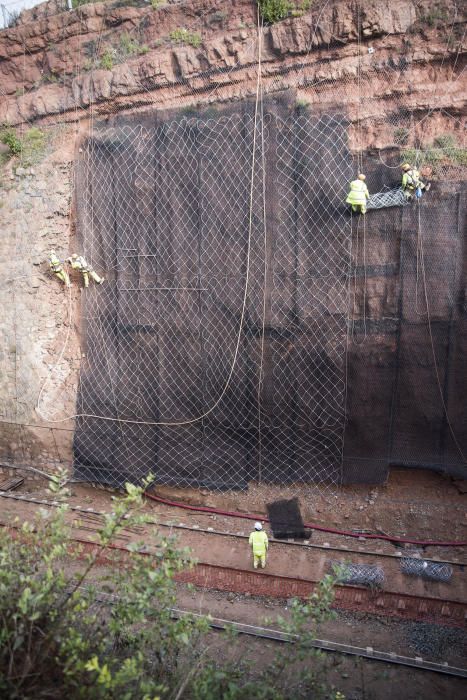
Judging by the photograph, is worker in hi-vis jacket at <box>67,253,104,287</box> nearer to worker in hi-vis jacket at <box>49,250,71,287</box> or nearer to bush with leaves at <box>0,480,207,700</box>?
worker in hi-vis jacket at <box>49,250,71,287</box>

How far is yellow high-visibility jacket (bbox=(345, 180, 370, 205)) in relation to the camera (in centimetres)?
833

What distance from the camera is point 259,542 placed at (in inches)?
310

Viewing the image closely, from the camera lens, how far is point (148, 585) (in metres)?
4.15

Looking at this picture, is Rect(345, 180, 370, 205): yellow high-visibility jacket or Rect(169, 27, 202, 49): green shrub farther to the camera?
Rect(169, 27, 202, 49): green shrub

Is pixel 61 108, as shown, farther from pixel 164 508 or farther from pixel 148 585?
pixel 148 585

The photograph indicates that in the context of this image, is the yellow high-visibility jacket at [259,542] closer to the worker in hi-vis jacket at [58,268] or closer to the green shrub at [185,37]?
Answer: the worker in hi-vis jacket at [58,268]

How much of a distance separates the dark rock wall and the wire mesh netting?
0.08ft

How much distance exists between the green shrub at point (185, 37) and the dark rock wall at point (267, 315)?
154 centimetres

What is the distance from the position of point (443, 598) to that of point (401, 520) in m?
1.56

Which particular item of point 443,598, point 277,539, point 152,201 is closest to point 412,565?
point 443,598

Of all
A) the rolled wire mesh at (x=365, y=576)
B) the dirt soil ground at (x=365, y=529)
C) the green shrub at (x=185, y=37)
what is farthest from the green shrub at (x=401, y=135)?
the rolled wire mesh at (x=365, y=576)

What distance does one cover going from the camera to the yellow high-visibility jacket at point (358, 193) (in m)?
8.33

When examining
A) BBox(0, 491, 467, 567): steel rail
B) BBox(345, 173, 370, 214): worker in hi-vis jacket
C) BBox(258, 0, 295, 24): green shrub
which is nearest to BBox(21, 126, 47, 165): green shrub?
BBox(258, 0, 295, 24): green shrub

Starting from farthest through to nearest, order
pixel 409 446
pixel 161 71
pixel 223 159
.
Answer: pixel 161 71 → pixel 223 159 → pixel 409 446
